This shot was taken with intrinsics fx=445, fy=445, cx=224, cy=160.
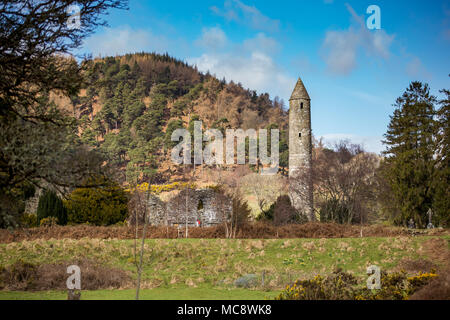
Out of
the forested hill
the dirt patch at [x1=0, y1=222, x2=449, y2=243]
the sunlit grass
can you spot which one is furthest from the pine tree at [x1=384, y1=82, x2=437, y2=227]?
the forested hill

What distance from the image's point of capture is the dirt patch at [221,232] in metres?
22.4

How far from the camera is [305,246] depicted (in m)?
19.6

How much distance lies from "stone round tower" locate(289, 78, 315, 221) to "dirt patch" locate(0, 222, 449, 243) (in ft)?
35.0

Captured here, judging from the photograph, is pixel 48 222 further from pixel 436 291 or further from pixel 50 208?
pixel 436 291

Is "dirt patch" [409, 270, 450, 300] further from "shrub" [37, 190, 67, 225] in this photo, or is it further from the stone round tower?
the stone round tower

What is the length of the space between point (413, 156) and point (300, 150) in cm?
938

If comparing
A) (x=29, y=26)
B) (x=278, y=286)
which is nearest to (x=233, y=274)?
(x=278, y=286)

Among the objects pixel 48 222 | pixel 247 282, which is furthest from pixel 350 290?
pixel 48 222

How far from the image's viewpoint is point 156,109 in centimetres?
10362

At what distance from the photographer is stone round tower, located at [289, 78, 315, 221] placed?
36.5 m

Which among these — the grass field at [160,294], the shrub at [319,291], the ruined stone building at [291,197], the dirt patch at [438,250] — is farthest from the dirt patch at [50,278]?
the ruined stone building at [291,197]

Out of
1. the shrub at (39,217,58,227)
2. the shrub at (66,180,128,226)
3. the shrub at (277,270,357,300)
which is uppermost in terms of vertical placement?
the shrub at (66,180,128,226)

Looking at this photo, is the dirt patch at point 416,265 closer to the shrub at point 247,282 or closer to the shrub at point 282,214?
the shrub at point 247,282
